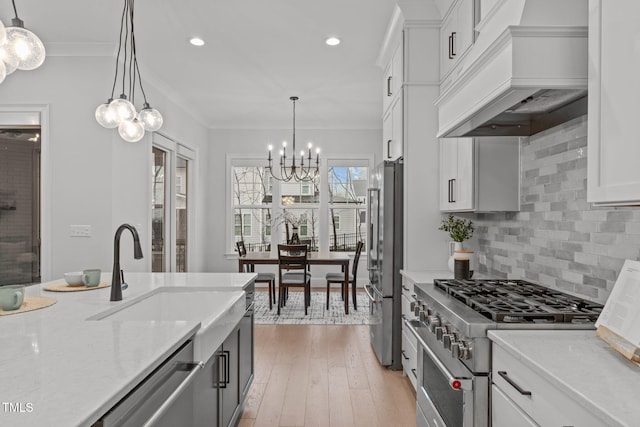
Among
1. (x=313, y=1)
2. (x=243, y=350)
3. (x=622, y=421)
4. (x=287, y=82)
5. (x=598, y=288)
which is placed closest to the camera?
(x=622, y=421)

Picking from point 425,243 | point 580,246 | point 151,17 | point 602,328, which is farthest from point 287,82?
point 602,328

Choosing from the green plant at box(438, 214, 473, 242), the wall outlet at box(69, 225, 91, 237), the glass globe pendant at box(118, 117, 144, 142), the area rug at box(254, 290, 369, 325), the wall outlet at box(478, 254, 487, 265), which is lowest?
the area rug at box(254, 290, 369, 325)

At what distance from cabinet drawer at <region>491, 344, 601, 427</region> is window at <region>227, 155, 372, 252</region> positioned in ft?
18.8

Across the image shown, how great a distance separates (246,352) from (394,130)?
2.19 meters

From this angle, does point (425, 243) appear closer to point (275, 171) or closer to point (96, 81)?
point (96, 81)

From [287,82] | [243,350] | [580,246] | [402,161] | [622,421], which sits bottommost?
[243,350]

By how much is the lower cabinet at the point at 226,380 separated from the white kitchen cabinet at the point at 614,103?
154cm

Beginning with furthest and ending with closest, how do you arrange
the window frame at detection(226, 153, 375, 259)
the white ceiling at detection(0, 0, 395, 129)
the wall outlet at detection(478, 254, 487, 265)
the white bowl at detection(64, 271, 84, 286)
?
the window frame at detection(226, 153, 375, 259), the white ceiling at detection(0, 0, 395, 129), the wall outlet at detection(478, 254, 487, 265), the white bowl at detection(64, 271, 84, 286)

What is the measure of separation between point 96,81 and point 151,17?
39.7 inches

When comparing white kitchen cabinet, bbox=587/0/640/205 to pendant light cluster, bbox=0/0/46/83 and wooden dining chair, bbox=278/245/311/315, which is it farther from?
wooden dining chair, bbox=278/245/311/315

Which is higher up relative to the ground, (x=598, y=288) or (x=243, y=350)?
(x=598, y=288)

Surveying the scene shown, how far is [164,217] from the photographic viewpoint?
17.7 feet

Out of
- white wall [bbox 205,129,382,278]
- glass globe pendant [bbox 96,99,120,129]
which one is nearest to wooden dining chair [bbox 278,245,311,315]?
white wall [bbox 205,129,382,278]

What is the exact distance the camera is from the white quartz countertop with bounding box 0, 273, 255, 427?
0.81 metres
